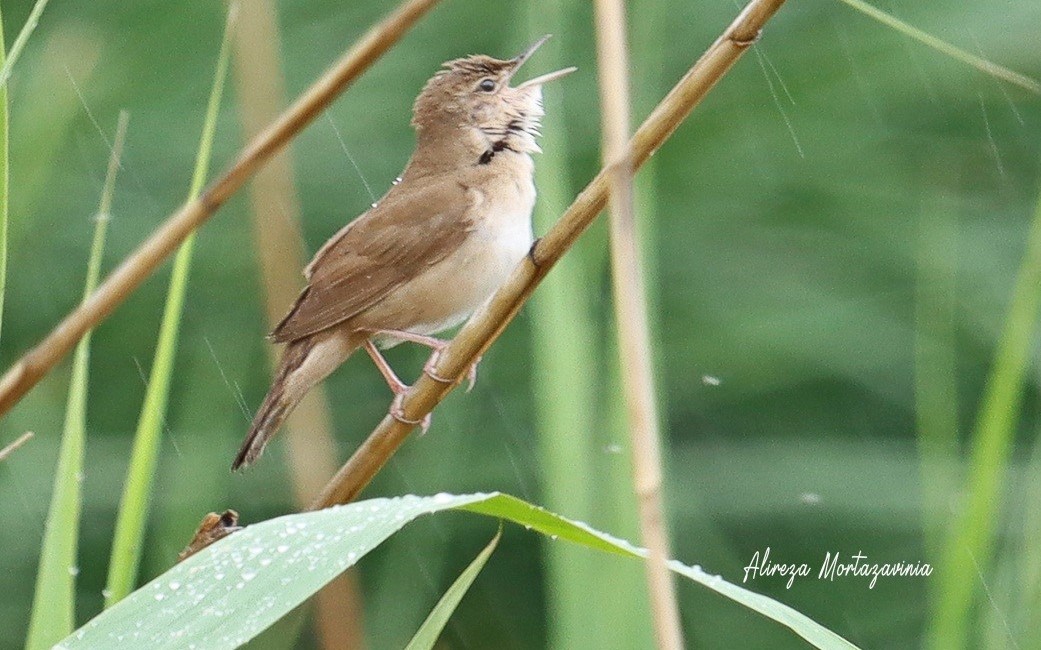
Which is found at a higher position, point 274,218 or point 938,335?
point 274,218

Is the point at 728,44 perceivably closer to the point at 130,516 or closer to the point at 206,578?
the point at 206,578

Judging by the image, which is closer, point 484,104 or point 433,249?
point 433,249

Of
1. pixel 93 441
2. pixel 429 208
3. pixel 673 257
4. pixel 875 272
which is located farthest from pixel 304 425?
pixel 875 272

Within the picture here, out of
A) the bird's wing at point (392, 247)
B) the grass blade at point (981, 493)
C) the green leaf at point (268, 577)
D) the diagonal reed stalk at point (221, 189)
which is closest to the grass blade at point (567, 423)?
the bird's wing at point (392, 247)

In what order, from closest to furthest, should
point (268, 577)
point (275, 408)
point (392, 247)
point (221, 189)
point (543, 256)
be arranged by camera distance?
1. point (221, 189)
2. point (268, 577)
3. point (543, 256)
4. point (275, 408)
5. point (392, 247)

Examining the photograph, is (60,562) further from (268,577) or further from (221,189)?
(221,189)

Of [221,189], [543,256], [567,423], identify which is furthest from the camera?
[567,423]

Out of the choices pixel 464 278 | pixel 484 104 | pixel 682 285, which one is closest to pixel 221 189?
pixel 464 278
